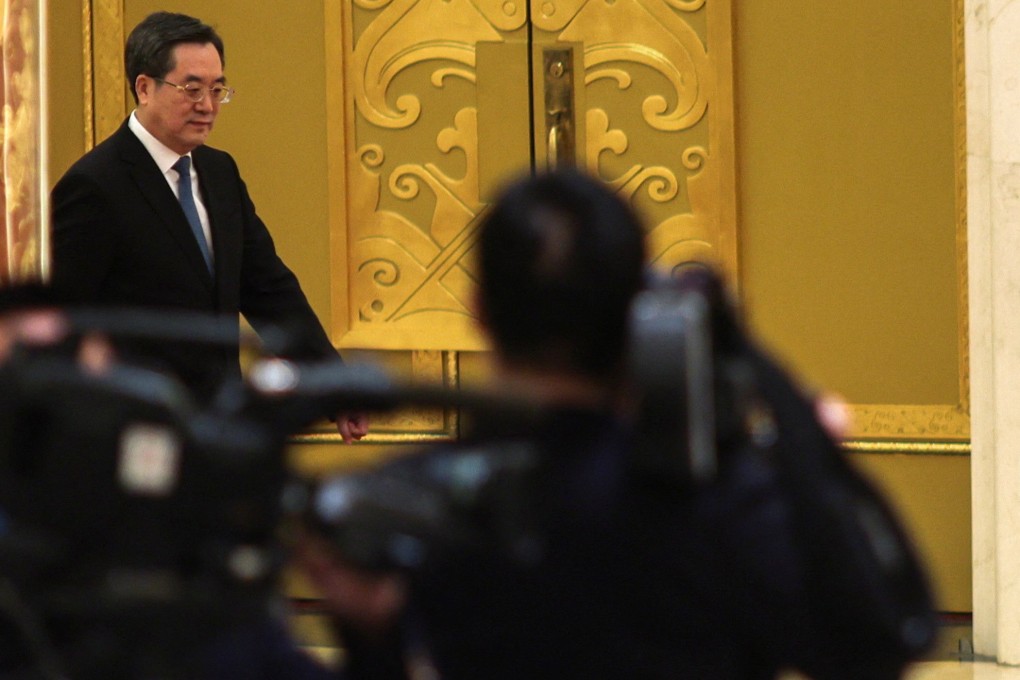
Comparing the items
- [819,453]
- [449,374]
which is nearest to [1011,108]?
[449,374]

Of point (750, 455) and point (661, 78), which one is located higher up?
point (661, 78)

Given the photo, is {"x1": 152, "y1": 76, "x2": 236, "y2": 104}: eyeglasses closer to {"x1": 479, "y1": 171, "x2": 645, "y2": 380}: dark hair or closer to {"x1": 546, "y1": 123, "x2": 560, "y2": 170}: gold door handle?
{"x1": 546, "y1": 123, "x2": 560, "y2": 170}: gold door handle

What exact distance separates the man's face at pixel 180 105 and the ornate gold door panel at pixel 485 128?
55.6 inches

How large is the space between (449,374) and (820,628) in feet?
13.2

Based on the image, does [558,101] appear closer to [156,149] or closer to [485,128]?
[485,128]

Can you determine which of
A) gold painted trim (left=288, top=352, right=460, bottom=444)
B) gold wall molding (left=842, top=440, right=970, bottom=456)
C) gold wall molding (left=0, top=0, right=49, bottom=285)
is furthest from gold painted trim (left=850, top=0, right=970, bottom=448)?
gold wall molding (left=0, top=0, right=49, bottom=285)

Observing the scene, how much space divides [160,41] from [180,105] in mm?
186

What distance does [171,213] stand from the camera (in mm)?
3605

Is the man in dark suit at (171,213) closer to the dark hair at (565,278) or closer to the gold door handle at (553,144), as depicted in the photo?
the gold door handle at (553,144)

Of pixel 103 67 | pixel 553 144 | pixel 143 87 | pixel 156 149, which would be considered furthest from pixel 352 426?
pixel 103 67

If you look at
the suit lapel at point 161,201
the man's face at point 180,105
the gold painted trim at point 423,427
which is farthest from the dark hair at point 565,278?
the gold painted trim at point 423,427

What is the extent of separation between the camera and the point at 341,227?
5.19 metres

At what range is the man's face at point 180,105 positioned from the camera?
3.67m

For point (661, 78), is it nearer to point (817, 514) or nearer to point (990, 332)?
point (990, 332)
